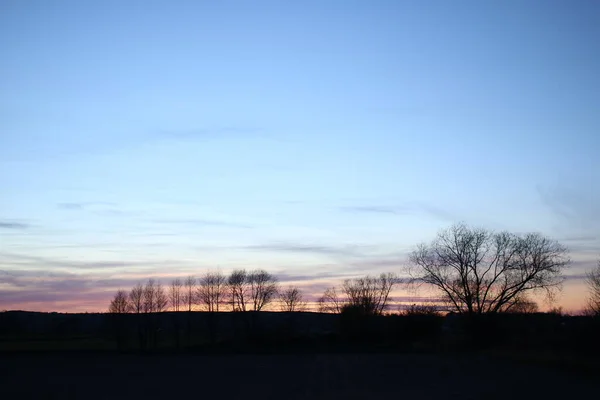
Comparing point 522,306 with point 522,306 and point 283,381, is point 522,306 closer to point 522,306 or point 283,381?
point 522,306

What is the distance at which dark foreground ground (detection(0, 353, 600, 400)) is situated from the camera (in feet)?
59.2

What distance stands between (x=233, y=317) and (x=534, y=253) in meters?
44.3

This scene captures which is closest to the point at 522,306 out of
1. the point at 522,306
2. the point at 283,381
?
the point at 522,306

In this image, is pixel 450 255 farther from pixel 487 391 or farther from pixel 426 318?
pixel 487 391

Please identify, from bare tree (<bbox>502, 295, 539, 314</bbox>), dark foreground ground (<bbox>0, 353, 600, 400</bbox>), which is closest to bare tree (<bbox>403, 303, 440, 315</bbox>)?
bare tree (<bbox>502, 295, 539, 314</bbox>)

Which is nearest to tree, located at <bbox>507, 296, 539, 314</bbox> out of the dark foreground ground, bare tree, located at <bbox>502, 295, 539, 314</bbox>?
bare tree, located at <bbox>502, 295, 539, 314</bbox>

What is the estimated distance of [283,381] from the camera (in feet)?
72.9

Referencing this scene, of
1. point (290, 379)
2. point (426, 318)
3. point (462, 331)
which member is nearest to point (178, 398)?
point (290, 379)

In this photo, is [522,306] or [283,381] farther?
[522,306]

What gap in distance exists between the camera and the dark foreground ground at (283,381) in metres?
18.0

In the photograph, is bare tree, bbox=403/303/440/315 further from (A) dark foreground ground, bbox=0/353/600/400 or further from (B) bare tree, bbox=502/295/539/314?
(A) dark foreground ground, bbox=0/353/600/400

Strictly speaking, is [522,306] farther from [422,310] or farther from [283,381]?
[283,381]

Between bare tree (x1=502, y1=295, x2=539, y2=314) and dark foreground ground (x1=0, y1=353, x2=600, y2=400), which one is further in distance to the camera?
bare tree (x1=502, y1=295, x2=539, y2=314)

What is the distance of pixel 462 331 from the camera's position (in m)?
48.9
